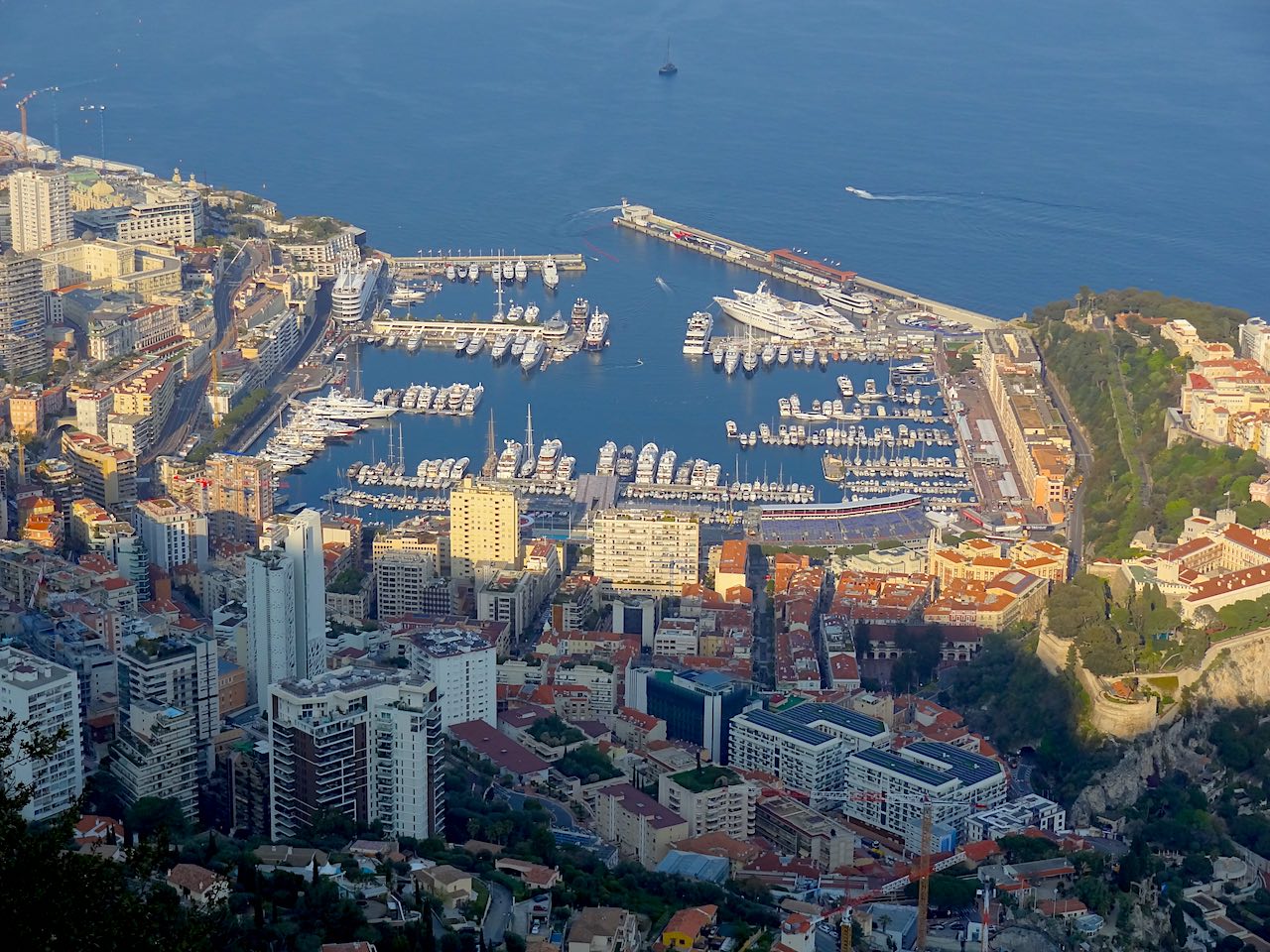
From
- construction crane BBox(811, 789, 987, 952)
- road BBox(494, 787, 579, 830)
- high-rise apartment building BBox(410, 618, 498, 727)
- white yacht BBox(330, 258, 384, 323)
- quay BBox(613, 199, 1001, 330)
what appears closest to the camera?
construction crane BBox(811, 789, 987, 952)

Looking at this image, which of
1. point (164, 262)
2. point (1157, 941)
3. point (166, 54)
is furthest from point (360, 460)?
point (166, 54)

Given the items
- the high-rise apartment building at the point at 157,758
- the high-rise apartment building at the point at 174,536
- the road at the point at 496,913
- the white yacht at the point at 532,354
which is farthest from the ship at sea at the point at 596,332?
the road at the point at 496,913

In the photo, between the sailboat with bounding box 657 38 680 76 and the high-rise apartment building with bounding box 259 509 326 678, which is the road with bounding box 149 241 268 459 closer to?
the high-rise apartment building with bounding box 259 509 326 678

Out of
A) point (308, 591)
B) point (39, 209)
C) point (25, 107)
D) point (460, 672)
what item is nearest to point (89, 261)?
point (39, 209)

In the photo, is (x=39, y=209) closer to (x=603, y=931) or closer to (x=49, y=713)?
(x=49, y=713)

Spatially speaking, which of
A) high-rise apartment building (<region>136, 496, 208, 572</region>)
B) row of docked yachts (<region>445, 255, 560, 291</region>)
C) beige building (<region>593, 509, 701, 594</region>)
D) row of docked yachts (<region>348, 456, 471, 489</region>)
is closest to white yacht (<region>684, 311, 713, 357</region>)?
row of docked yachts (<region>445, 255, 560, 291</region>)
